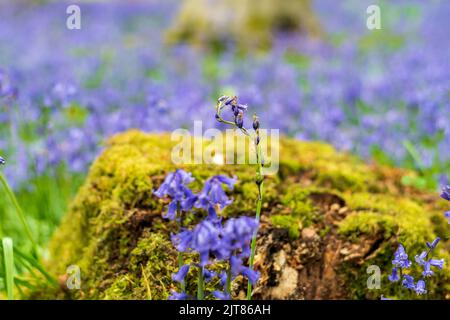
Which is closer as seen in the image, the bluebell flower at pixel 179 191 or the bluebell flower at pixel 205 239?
the bluebell flower at pixel 205 239

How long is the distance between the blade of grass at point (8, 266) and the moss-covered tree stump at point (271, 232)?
404 millimetres

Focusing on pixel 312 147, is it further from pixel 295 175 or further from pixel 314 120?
pixel 314 120

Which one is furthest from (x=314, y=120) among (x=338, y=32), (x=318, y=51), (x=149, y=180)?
(x=338, y=32)

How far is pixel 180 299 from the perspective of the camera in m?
1.76

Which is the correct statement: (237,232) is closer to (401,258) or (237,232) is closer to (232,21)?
(401,258)

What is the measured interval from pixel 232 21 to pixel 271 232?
371 inches

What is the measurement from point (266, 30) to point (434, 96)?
6931 millimetres

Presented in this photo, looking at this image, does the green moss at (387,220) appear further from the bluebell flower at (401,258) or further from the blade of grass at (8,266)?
the blade of grass at (8,266)

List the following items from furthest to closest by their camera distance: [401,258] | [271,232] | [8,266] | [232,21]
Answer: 1. [232,21]
2. [271,232]
3. [8,266]
4. [401,258]

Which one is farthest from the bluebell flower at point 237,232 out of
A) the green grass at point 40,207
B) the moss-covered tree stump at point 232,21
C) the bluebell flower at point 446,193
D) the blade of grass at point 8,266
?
the moss-covered tree stump at point 232,21

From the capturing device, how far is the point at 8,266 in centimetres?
213

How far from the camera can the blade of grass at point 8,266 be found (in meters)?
2.12

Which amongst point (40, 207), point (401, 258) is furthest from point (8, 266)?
point (40, 207)

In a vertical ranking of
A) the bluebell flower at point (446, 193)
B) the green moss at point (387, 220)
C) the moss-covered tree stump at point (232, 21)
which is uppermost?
the moss-covered tree stump at point (232, 21)
